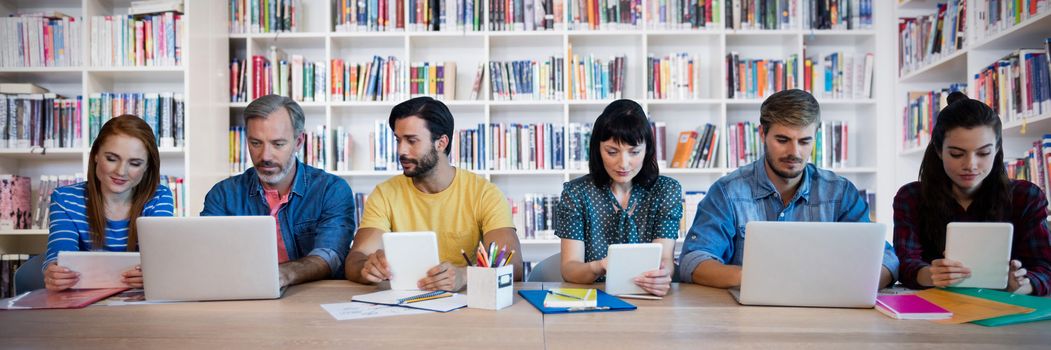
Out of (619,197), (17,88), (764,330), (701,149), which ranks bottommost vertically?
(764,330)

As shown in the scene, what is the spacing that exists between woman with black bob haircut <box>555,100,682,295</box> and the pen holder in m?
0.44

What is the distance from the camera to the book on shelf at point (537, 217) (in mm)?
3529

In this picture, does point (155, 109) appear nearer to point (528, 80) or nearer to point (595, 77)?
point (528, 80)

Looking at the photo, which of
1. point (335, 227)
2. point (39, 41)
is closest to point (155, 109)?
point (39, 41)

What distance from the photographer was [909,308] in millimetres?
1364

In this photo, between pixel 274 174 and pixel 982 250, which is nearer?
pixel 982 250

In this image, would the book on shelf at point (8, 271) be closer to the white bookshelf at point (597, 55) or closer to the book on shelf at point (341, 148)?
the white bookshelf at point (597, 55)

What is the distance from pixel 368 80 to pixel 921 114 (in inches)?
104

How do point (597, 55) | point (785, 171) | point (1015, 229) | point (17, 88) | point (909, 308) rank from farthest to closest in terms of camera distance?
point (597, 55), point (17, 88), point (785, 171), point (1015, 229), point (909, 308)

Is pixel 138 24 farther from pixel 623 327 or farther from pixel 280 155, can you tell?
pixel 623 327

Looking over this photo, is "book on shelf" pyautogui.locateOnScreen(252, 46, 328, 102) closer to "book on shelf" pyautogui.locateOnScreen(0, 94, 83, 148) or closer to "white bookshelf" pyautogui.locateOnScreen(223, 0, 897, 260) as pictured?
"white bookshelf" pyautogui.locateOnScreen(223, 0, 897, 260)

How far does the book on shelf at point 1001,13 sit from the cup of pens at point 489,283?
2.10 metres

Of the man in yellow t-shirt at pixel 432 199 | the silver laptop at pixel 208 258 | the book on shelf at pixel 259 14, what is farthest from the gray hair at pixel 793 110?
the book on shelf at pixel 259 14

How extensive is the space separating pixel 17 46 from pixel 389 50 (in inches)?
66.2
